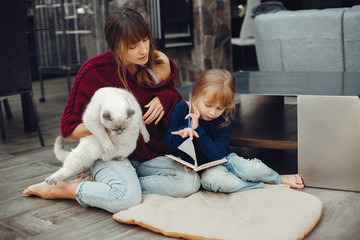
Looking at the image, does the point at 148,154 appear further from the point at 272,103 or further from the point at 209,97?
the point at 272,103

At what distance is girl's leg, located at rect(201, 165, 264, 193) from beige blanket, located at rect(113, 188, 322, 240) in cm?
3

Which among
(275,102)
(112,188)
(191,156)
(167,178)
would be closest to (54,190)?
(112,188)

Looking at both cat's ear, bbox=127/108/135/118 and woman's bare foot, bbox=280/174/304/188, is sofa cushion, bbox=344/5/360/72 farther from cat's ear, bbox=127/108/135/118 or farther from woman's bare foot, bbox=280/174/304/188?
cat's ear, bbox=127/108/135/118

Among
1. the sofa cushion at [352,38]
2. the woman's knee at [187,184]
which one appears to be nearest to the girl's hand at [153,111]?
the woman's knee at [187,184]

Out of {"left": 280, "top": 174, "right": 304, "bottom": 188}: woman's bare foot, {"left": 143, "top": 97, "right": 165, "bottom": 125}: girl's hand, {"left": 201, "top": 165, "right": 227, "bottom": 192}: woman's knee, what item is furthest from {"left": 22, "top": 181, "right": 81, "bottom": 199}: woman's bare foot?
{"left": 280, "top": 174, "right": 304, "bottom": 188}: woman's bare foot

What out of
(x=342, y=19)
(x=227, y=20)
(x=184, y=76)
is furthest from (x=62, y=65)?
(x=342, y=19)

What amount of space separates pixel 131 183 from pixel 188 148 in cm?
26

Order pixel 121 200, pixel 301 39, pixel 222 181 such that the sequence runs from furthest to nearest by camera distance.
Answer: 1. pixel 301 39
2. pixel 222 181
3. pixel 121 200

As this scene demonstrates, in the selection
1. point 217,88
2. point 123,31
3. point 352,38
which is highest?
point 123,31

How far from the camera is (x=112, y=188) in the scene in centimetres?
165

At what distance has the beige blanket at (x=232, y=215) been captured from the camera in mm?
1390

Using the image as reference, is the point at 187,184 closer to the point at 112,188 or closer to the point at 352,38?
the point at 112,188

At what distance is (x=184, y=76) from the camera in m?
4.89

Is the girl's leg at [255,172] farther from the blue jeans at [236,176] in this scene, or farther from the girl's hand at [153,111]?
the girl's hand at [153,111]
